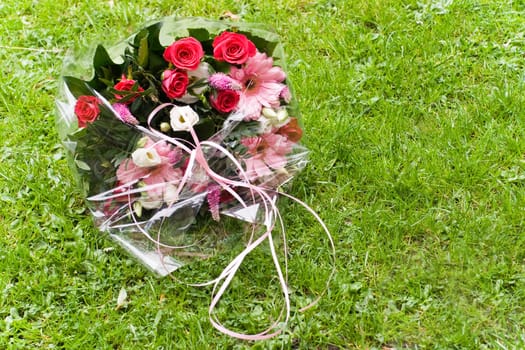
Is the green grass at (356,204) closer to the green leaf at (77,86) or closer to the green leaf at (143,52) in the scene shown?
the green leaf at (77,86)

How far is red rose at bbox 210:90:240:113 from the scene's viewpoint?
218 cm

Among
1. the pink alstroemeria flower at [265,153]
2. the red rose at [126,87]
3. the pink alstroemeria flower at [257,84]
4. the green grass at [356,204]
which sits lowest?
the green grass at [356,204]

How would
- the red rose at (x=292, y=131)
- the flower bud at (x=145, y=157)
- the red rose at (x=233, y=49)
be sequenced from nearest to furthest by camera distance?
the flower bud at (x=145, y=157), the red rose at (x=233, y=49), the red rose at (x=292, y=131)

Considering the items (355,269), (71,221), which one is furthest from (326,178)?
(71,221)

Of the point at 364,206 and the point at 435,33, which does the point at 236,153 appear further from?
the point at 435,33

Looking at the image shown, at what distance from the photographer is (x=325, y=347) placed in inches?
82.0

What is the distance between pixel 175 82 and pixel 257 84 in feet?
0.97

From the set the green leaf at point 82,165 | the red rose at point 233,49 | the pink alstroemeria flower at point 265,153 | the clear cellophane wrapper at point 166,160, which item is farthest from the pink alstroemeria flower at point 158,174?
the red rose at point 233,49

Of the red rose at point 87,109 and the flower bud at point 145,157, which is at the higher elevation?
the red rose at point 87,109

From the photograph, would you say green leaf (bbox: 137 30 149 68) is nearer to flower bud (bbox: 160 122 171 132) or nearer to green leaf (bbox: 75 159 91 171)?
flower bud (bbox: 160 122 171 132)

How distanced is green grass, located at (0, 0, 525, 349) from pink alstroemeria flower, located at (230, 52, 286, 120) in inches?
15.5

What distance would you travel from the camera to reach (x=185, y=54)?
85.1 inches

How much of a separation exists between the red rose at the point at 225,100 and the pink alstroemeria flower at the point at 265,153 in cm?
12

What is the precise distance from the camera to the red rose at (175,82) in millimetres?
2150
